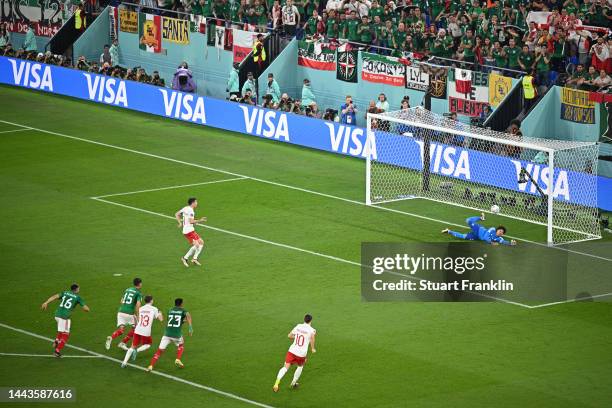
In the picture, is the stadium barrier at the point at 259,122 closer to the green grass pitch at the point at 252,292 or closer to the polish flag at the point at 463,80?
the green grass pitch at the point at 252,292

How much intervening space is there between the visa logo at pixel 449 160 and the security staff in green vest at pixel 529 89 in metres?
3.63

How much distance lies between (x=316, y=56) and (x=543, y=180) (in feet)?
45.2

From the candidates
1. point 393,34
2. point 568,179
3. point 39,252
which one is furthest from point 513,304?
point 393,34

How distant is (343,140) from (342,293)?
14361 mm

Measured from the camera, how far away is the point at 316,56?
48.6 meters

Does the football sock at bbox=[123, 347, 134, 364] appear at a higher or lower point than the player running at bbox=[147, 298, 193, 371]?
lower

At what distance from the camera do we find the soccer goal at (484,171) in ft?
116

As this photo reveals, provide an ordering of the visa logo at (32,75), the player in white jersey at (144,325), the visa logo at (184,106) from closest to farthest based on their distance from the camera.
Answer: the player in white jersey at (144,325)
the visa logo at (184,106)
the visa logo at (32,75)

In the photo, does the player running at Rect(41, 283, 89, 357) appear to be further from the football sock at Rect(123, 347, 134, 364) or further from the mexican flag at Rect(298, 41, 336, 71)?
the mexican flag at Rect(298, 41, 336, 71)

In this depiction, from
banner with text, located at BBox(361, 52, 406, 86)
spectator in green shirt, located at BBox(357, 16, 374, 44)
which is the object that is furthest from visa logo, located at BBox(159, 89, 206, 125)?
spectator in green shirt, located at BBox(357, 16, 374, 44)

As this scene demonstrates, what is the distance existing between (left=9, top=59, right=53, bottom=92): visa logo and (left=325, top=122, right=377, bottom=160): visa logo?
48.9 feet

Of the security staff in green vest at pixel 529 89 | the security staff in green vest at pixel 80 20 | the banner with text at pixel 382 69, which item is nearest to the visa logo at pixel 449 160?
the security staff in green vest at pixel 529 89

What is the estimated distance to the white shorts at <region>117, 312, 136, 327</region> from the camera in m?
26.1

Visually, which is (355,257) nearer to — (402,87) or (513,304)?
(513,304)
